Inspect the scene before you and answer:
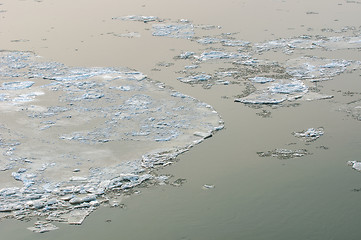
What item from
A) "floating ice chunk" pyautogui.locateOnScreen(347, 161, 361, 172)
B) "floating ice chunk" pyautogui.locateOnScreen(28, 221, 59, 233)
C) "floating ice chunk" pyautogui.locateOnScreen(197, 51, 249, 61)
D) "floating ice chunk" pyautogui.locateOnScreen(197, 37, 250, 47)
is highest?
"floating ice chunk" pyautogui.locateOnScreen(197, 37, 250, 47)

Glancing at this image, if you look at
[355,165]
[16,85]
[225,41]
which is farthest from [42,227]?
[225,41]

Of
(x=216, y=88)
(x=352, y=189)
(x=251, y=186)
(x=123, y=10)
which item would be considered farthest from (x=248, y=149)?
(x=123, y=10)

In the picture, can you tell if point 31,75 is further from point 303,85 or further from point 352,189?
point 352,189

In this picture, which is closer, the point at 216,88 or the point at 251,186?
the point at 251,186

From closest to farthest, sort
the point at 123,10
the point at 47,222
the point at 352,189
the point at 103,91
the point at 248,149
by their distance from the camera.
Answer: the point at 47,222, the point at 352,189, the point at 248,149, the point at 103,91, the point at 123,10

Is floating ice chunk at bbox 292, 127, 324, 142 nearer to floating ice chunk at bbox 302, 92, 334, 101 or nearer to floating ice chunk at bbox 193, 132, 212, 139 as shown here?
floating ice chunk at bbox 302, 92, 334, 101

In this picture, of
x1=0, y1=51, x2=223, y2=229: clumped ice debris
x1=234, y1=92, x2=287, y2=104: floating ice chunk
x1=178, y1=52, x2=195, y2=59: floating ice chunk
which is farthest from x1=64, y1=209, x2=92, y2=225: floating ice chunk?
x1=178, y1=52, x2=195, y2=59: floating ice chunk

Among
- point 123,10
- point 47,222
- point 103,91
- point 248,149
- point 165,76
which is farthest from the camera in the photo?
point 123,10
